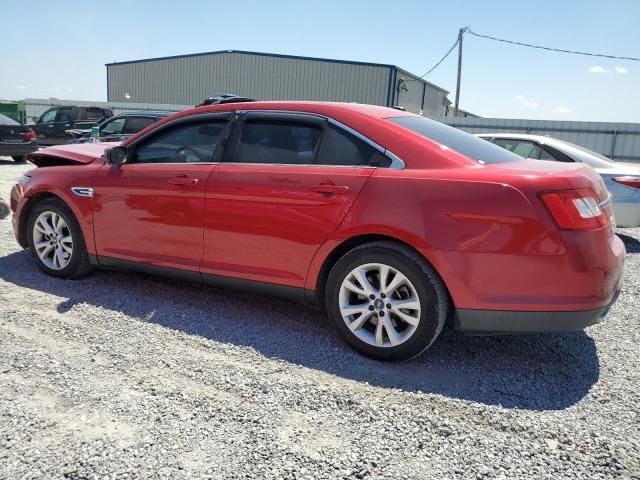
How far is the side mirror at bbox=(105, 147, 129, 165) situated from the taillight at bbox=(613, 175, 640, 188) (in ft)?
18.9

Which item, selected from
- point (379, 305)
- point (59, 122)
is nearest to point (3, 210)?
point (379, 305)

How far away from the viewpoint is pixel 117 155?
4207 mm

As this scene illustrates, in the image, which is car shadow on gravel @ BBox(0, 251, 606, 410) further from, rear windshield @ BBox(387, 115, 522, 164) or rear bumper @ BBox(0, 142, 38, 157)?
rear bumper @ BBox(0, 142, 38, 157)

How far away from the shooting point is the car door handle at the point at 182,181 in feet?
12.5

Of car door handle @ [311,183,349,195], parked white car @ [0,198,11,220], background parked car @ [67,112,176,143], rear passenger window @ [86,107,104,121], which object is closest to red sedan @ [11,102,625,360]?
car door handle @ [311,183,349,195]

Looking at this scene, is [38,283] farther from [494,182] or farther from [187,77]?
[187,77]

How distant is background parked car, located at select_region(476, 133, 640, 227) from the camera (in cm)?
647

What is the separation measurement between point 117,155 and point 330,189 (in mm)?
1989

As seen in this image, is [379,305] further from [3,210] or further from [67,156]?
[3,210]

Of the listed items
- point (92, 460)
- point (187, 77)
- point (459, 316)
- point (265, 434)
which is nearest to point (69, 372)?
point (92, 460)

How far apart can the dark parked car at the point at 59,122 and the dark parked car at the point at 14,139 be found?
336 cm

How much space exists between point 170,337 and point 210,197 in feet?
3.33

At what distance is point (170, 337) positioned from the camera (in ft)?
11.4

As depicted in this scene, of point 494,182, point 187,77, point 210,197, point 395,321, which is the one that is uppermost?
point 187,77
